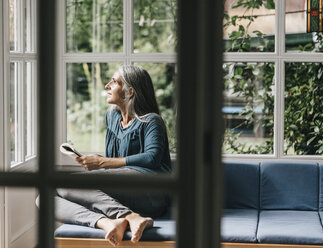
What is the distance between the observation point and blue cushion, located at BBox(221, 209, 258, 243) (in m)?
3.94

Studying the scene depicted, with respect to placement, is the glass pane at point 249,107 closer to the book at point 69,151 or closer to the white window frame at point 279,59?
the white window frame at point 279,59

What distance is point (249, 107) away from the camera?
195 inches

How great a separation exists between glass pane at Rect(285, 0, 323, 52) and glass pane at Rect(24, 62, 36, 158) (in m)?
1.97

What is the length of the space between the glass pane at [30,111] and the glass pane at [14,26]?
326mm

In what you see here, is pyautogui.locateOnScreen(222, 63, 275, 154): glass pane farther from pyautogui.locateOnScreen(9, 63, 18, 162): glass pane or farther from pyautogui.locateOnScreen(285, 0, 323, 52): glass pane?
pyautogui.locateOnScreen(9, 63, 18, 162): glass pane

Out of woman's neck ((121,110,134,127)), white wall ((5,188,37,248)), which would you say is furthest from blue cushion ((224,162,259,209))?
white wall ((5,188,37,248))

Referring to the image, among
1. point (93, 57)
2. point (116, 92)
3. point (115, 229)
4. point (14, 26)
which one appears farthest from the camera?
point (93, 57)

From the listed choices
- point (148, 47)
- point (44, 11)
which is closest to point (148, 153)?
point (44, 11)

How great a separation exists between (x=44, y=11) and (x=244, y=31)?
3873mm

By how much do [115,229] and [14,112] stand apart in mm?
1318

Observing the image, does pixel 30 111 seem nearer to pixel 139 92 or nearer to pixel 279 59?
pixel 139 92

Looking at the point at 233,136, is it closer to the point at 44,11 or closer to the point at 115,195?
the point at 115,195

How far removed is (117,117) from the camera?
444 centimetres

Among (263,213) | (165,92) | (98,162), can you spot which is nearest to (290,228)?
(263,213)
